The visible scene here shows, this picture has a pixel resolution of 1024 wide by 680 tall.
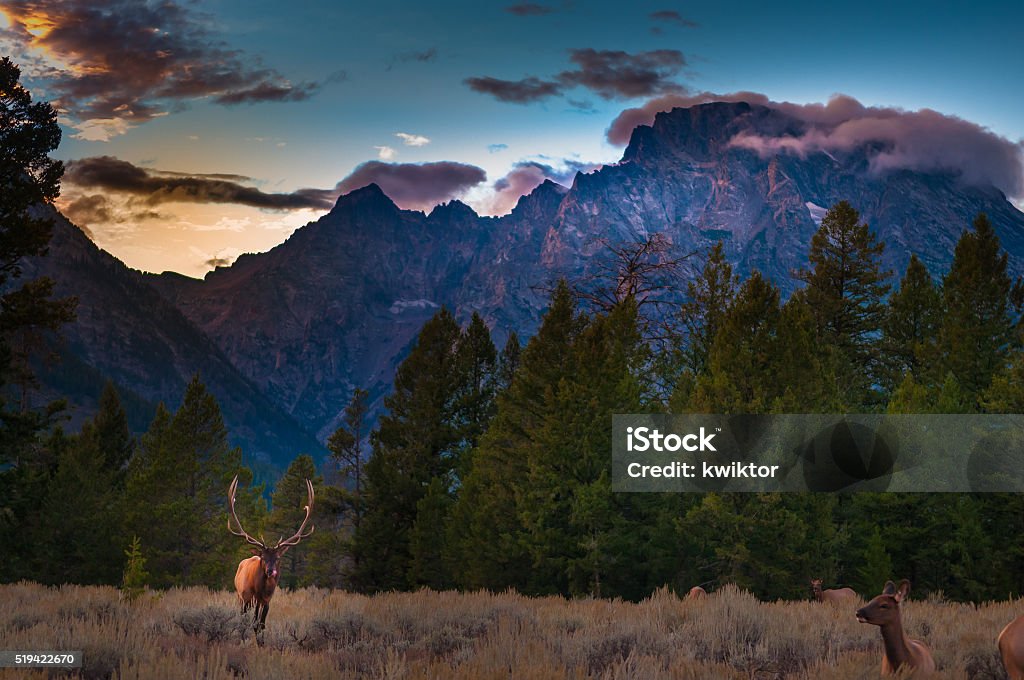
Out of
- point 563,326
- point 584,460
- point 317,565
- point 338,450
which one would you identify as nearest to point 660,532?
point 584,460

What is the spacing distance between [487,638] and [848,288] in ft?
124

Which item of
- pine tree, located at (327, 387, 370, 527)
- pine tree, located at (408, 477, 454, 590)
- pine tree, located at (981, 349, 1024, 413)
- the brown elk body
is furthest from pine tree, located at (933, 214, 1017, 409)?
the brown elk body

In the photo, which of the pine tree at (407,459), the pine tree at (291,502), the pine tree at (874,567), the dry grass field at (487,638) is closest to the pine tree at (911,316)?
the pine tree at (874,567)

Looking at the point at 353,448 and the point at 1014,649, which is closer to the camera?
the point at 1014,649

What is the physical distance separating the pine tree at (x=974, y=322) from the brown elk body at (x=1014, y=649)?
33.8 metres

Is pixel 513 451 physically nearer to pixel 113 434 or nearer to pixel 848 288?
pixel 848 288

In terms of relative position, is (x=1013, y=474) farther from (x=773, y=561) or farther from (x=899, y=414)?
(x=773, y=561)

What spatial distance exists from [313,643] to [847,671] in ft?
22.5

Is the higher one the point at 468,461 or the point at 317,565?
the point at 468,461

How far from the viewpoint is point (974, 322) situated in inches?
1566

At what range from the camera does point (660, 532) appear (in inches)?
1159

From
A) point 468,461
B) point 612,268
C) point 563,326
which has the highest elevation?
point 612,268

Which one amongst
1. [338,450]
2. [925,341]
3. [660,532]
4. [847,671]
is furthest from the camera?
[338,450]

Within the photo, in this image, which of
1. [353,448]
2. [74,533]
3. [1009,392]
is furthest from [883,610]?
[353,448]
